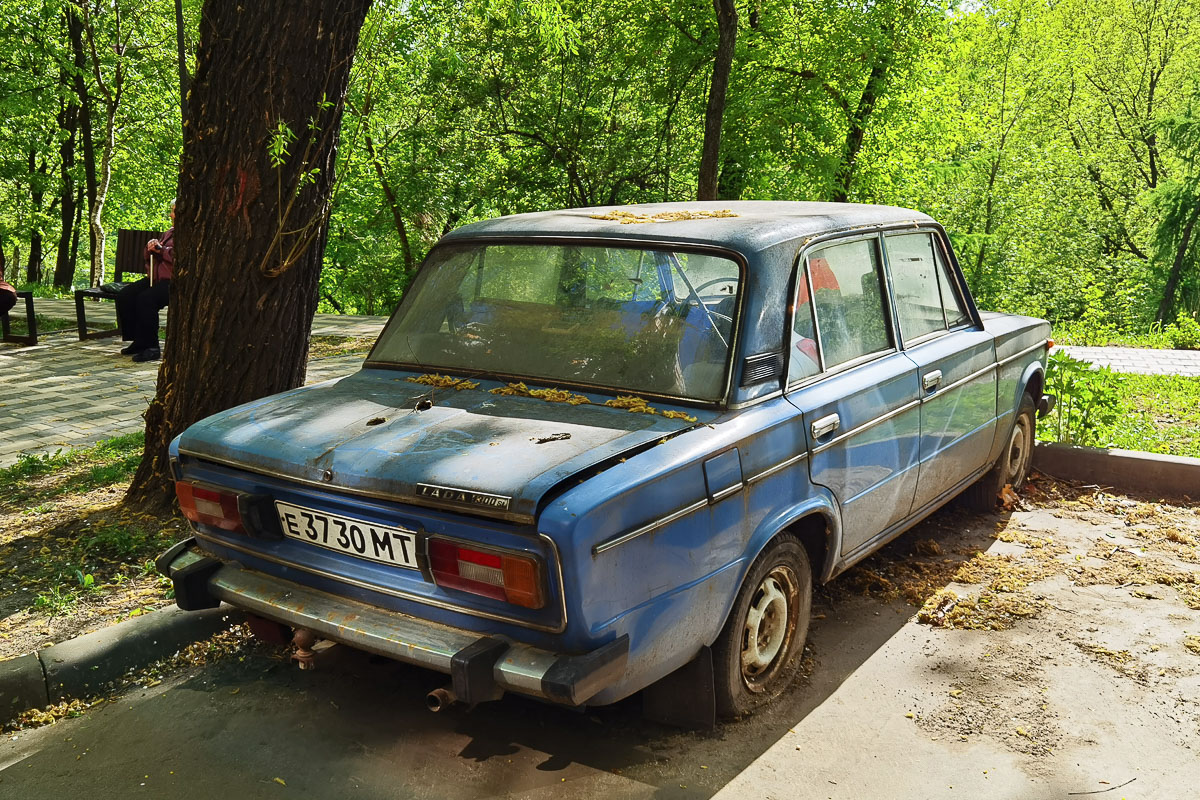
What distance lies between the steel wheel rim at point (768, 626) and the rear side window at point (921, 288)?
Answer: 1432mm

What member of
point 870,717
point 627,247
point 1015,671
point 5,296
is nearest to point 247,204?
point 627,247

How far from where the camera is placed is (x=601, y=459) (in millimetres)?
2896

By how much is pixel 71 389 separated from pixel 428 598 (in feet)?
23.2

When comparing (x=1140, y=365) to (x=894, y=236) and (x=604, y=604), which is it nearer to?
(x=894, y=236)

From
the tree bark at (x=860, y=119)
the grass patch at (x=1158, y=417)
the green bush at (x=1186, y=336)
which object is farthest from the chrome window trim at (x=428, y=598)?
the green bush at (x=1186, y=336)

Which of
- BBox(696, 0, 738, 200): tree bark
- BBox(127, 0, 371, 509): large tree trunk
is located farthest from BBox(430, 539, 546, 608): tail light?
BBox(696, 0, 738, 200): tree bark

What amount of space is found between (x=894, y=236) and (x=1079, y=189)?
3933 centimetres

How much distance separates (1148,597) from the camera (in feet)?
15.4

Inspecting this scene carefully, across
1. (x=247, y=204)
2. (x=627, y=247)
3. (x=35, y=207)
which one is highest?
(x=35, y=207)

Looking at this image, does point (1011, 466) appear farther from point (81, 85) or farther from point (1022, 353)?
point (81, 85)

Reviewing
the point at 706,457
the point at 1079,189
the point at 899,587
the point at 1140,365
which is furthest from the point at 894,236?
the point at 1079,189

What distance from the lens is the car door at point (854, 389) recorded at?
3723mm

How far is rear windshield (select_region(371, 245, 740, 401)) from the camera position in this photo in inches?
138

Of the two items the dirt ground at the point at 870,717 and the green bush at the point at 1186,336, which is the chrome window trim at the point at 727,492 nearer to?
the dirt ground at the point at 870,717
